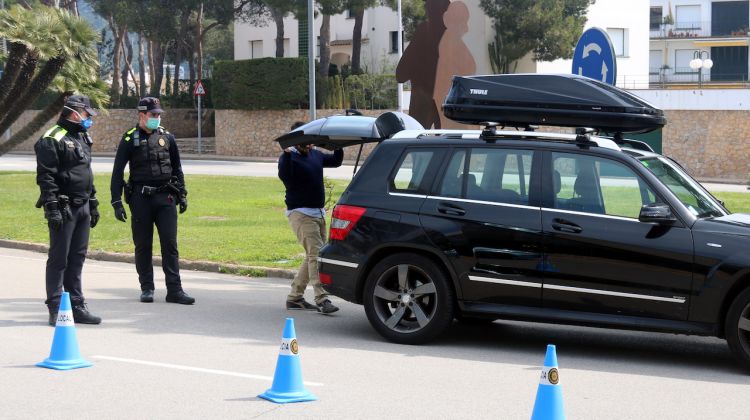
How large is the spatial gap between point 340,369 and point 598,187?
7.90 feet

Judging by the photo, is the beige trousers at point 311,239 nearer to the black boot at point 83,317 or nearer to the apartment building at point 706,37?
the black boot at point 83,317

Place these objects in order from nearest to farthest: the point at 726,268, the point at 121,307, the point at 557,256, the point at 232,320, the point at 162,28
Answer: the point at 726,268 < the point at 557,256 < the point at 232,320 < the point at 121,307 < the point at 162,28

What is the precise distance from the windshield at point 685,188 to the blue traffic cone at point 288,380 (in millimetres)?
3291

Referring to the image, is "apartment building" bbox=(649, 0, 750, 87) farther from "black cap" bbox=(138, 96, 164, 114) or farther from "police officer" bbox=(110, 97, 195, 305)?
"black cap" bbox=(138, 96, 164, 114)

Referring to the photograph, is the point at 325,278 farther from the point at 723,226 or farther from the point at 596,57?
the point at 596,57

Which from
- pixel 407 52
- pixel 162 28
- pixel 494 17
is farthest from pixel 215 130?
pixel 407 52

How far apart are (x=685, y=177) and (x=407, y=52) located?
7.97 meters

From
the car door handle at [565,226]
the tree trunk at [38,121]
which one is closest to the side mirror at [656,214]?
the car door handle at [565,226]

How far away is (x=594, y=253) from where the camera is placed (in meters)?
8.52

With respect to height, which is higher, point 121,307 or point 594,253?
point 594,253

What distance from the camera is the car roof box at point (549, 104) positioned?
902cm

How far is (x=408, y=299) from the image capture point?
913cm

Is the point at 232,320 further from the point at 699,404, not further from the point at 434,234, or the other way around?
the point at 699,404

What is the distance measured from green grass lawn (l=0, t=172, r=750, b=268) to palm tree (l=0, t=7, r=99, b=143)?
1.99m
